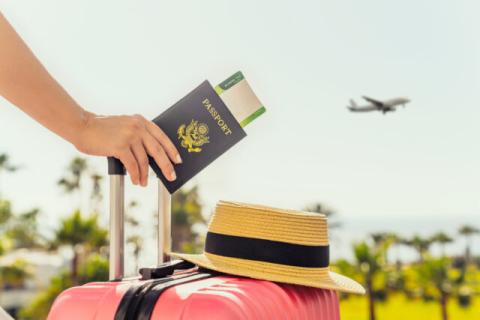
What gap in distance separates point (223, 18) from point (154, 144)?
21.9 metres

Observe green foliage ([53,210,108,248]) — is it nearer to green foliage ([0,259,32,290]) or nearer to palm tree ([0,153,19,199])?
green foliage ([0,259,32,290])

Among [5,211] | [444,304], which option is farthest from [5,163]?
[444,304]

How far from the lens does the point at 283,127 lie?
29.6m

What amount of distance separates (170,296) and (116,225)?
0.72 ft

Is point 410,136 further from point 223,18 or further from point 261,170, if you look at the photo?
point 223,18

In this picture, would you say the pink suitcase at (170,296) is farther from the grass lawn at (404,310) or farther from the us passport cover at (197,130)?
the grass lawn at (404,310)

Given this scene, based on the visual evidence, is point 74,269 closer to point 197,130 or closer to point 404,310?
point 404,310

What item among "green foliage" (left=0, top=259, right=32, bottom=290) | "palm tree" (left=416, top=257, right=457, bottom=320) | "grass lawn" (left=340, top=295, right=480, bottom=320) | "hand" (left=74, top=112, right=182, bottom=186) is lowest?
"grass lawn" (left=340, top=295, right=480, bottom=320)

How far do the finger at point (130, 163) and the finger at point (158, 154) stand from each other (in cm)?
2

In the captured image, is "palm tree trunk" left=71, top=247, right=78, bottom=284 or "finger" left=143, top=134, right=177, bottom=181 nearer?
"finger" left=143, top=134, right=177, bottom=181

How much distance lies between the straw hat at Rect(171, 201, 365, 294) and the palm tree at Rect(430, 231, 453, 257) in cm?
2672

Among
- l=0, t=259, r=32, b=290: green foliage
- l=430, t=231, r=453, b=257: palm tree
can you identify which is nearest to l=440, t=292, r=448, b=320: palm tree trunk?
l=430, t=231, r=453, b=257: palm tree

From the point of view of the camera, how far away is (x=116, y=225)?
109 cm

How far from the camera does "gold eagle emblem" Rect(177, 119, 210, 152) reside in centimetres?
106
